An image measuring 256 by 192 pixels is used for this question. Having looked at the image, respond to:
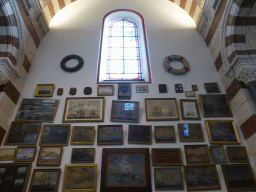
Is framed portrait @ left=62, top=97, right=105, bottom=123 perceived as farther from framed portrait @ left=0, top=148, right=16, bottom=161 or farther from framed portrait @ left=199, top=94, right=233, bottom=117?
framed portrait @ left=199, top=94, right=233, bottom=117

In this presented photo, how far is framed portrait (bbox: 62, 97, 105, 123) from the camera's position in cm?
457

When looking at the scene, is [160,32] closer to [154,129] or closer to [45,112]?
[154,129]

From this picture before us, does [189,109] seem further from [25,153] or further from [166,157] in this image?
[25,153]

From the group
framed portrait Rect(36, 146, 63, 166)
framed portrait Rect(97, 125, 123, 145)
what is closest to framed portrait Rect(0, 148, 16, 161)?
framed portrait Rect(36, 146, 63, 166)

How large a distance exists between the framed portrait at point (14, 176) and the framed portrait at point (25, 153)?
0.10 meters

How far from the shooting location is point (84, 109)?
4.72m

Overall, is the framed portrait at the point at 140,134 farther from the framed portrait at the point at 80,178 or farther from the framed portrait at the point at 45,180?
the framed portrait at the point at 45,180

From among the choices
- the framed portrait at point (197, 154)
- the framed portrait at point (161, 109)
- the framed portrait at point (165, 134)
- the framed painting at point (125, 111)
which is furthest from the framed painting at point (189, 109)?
the framed painting at point (125, 111)

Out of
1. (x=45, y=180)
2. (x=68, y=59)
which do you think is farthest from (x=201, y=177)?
(x=68, y=59)

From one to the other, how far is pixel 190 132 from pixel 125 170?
1.59 m

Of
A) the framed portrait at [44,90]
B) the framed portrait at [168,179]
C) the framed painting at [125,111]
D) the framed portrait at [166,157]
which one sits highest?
the framed portrait at [44,90]

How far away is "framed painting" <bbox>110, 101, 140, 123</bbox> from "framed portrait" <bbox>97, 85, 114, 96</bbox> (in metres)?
0.32

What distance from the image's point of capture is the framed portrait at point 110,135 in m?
4.23

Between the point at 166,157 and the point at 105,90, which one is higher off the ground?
the point at 105,90
